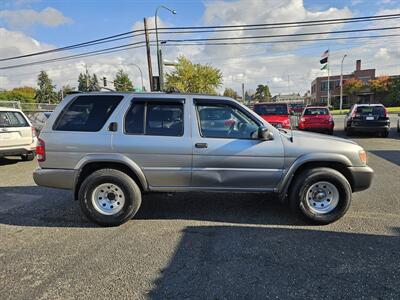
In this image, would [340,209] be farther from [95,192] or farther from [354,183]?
[95,192]

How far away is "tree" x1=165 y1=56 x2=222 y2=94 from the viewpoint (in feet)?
131

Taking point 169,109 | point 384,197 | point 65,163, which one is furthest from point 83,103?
point 384,197

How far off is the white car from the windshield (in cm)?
854

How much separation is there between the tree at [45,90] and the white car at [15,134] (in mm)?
104019

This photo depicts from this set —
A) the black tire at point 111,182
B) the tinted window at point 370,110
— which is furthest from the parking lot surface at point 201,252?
the tinted window at point 370,110

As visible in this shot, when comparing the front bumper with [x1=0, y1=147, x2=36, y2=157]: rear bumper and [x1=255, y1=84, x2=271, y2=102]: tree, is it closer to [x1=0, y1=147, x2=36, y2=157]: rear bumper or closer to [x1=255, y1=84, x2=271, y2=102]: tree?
[x1=0, y1=147, x2=36, y2=157]: rear bumper

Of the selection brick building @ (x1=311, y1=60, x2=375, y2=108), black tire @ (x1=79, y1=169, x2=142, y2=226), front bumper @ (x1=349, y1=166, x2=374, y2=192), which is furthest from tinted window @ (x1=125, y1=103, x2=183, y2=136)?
brick building @ (x1=311, y1=60, x2=375, y2=108)

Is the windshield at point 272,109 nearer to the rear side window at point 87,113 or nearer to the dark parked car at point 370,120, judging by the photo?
the dark parked car at point 370,120

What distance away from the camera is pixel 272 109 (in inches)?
524

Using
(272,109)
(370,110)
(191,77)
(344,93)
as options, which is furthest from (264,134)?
(344,93)

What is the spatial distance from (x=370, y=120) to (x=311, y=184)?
476 inches

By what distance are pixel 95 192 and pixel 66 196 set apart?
6.10 feet

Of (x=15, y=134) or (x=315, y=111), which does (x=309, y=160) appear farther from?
(x=315, y=111)

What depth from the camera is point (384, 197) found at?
579cm
